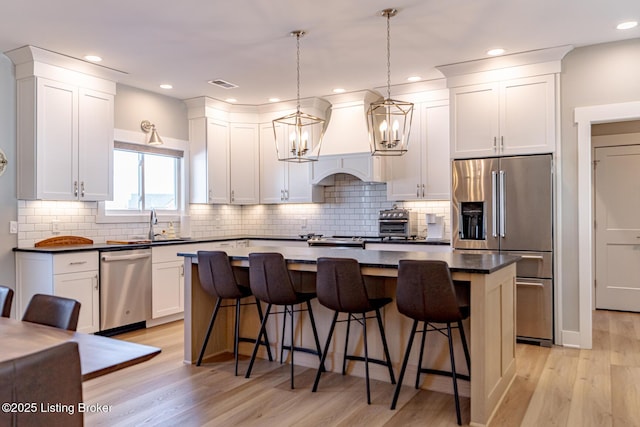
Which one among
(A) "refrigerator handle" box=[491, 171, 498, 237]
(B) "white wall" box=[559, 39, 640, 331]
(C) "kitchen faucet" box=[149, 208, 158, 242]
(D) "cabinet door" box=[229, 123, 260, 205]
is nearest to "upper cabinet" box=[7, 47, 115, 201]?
(C) "kitchen faucet" box=[149, 208, 158, 242]

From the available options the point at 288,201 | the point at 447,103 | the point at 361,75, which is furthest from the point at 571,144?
the point at 288,201

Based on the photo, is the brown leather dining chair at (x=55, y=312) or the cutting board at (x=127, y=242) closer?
the brown leather dining chair at (x=55, y=312)

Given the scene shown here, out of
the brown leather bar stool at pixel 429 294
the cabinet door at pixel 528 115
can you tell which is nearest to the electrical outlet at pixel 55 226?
the brown leather bar stool at pixel 429 294

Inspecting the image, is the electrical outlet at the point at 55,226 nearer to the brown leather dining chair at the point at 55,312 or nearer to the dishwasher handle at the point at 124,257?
the dishwasher handle at the point at 124,257

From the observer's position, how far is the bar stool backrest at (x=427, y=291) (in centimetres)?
263

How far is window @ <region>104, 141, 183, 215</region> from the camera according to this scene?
5348 millimetres

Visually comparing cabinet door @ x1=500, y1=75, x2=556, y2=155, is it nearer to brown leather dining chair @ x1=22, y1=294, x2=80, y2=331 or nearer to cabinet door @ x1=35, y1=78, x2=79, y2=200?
brown leather dining chair @ x1=22, y1=294, x2=80, y2=331

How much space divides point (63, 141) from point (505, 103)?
4.26 m

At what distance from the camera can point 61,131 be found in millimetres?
4441

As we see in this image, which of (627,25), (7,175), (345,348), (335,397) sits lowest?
(335,397)

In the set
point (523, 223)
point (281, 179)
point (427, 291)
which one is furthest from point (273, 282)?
point (281, 179)

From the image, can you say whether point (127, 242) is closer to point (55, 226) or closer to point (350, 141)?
point (55, 226)

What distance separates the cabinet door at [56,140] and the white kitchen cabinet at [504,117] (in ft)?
12.4

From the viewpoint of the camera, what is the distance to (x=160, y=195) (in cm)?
585
